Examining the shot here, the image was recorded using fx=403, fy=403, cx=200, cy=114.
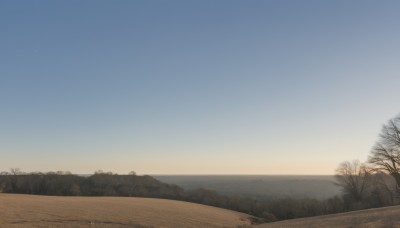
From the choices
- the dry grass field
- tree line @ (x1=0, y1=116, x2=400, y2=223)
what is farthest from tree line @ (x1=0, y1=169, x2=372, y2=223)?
the dry grass field

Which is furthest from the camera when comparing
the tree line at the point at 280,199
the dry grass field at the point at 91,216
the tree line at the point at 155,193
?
the tree line at the point at 155,193

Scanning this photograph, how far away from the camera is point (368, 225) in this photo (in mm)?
26453

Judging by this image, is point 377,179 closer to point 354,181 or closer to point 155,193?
point 354,181

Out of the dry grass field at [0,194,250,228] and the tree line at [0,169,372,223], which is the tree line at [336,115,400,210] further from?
the dry grass field at [0,194,250,228]

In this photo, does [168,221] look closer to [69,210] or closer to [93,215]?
[93,215]

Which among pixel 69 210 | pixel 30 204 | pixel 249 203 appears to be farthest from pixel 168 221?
pixel 249 203

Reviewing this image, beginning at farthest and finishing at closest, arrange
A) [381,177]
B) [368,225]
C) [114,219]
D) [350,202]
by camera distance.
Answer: [350,202] → [381,177] → [114,219] → [368,225]

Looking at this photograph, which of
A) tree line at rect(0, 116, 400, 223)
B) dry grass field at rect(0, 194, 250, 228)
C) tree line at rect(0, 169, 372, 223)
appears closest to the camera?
dry grass field at rect(0, 194, 250, 228)

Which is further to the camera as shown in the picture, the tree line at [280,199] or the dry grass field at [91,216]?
the tree line at [280,199]

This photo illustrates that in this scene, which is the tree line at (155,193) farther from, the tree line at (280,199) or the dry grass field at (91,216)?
the dry grass field at (91,216)

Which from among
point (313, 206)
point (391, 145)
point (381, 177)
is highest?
point (391, 145)

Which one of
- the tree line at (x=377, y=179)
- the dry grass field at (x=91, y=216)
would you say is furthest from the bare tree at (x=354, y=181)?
the dry grass field at (x=91, y=216)

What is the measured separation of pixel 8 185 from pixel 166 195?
117 feet

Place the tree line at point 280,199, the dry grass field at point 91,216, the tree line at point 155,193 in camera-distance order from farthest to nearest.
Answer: the tree line at point 155,193, the tree line at point 280,199, the dry grass field at point 91,216
